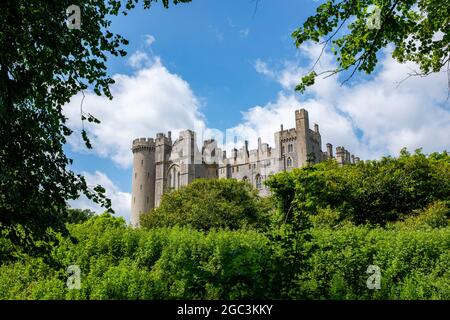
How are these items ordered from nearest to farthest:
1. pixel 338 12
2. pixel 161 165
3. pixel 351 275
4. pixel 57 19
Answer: pixel 57 19 → pixel 338 12 → pixel 351 275 → pixel 161 165

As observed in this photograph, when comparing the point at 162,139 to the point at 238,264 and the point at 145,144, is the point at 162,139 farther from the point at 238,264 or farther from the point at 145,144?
the point at 238,264

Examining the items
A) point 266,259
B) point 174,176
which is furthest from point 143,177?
point 266,259

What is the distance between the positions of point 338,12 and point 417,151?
25.5 meters

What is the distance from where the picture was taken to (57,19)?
5.76 meters

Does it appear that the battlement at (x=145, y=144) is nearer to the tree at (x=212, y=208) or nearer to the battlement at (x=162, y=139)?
the battlement at (x=162, y=139)

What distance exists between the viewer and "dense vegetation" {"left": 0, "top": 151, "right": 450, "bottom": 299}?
18.7ft

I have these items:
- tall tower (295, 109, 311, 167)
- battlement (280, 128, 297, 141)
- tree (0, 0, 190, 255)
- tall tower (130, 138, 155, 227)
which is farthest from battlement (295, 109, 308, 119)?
tree (0, 0, 190, 255)

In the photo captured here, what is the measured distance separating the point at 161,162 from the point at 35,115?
216 ft

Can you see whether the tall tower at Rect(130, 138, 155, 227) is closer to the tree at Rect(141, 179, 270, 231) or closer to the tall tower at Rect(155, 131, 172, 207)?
the tall tower at Rect(155, 131, 172, 207)

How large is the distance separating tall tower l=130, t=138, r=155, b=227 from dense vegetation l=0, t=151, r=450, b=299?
52.8 meters

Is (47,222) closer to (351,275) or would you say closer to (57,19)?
(57,19)

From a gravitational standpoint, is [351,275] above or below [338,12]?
below
